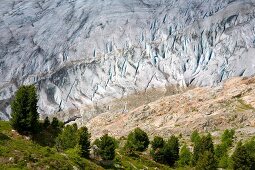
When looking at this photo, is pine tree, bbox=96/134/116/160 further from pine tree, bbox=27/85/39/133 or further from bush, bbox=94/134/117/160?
pine tree, bbox=27/85/39/133

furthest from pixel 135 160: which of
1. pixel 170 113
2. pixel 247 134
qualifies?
pixel 170 113

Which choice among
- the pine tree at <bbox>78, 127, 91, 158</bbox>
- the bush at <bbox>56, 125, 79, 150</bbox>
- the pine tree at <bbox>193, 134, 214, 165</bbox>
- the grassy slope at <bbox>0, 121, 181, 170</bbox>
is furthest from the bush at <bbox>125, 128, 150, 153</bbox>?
the grassy slope at <bbox>0, 121, 181, 170</bbox>

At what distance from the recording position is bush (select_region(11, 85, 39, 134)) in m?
49.8

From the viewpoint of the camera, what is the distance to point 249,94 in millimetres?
188625

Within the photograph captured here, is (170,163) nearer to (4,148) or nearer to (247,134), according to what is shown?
(4,148)

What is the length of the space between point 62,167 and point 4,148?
507 centimetres

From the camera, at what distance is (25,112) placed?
5062 centimetres

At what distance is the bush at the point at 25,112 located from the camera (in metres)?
49.8

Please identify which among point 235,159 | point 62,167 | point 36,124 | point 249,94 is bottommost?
point 249,94

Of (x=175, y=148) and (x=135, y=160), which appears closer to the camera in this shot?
(x=135, y=160)

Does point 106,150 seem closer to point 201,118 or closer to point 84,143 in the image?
point 84,143

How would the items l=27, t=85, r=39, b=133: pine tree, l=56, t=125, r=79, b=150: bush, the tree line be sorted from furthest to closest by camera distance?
l=56, t=125, r=79, b=150: bush
l=27, t=85, r=39, b=133: pine tree
the tree line

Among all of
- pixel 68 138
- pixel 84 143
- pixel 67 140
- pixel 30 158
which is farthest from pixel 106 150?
pixel 30 158

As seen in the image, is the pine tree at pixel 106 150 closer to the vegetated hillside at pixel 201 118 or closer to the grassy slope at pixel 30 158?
the grassy slope at pixel 30 158
